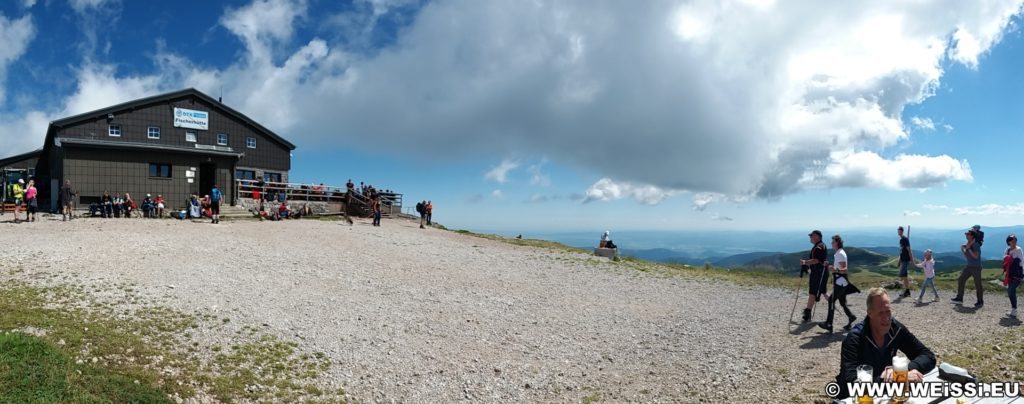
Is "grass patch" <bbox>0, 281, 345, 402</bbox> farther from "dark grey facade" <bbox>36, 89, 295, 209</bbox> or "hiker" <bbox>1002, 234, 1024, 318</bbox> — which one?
"dark grey facade" <bbox>36, 89, 295, 209</bbox>

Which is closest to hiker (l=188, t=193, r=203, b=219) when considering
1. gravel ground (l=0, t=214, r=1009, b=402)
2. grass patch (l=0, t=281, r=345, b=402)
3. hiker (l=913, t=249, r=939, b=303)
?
gravel ground (l=0, t=214, r=1009, b=402)

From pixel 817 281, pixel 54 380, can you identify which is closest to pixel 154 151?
pixel 54 380

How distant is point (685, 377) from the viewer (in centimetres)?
957

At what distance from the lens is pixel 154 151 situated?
35.6 m

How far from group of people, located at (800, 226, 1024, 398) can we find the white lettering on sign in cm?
4607

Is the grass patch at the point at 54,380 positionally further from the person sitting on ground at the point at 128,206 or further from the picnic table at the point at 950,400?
the person sitting on ground at the point at 128,206

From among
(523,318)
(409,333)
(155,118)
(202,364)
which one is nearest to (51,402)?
(202,364)

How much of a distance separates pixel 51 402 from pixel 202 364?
2.37 m

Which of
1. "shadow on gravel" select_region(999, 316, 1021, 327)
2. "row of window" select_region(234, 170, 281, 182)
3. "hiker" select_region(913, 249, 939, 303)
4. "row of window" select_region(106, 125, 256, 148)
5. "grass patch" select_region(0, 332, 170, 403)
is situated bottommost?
"shadow on gravel" select_region(999, 316, 1021, 327)

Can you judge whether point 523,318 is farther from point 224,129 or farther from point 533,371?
point 224,129

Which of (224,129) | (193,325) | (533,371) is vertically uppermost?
(224,129)

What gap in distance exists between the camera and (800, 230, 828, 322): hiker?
40.4ft

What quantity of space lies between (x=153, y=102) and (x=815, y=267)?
4671 cm

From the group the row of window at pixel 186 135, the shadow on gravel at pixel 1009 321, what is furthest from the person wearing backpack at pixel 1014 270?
the row of window at pixel 186 135
